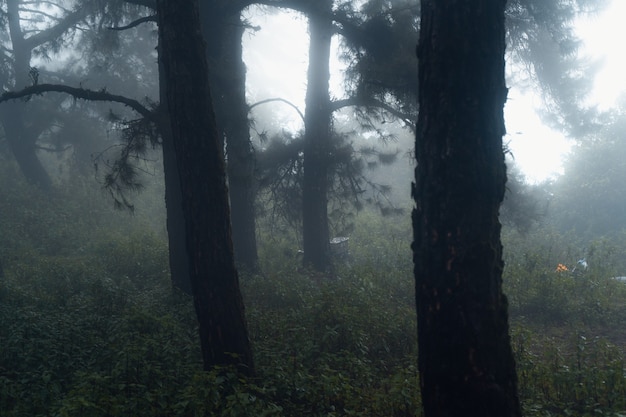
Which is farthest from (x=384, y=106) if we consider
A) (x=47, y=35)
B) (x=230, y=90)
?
(x=47, y=35)

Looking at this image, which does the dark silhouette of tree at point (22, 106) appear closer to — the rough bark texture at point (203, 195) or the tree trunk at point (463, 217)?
the rough bark texture at point (203, 195)

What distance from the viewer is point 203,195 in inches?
248

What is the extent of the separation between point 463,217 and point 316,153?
10.7 meters

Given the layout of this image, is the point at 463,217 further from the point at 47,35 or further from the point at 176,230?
the point at 47,35

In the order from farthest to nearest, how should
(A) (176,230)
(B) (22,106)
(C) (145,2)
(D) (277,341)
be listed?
(B) (22,106), (A) (176,230), (C) (145,2), (D) (277,341)

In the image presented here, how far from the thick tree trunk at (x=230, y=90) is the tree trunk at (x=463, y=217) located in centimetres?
733

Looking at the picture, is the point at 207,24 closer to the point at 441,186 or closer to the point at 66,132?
the point at 441,186

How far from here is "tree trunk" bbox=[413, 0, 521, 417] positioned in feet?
12.5

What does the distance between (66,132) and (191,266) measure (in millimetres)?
19991

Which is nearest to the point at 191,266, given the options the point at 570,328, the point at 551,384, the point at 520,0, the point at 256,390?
the point at 256,390

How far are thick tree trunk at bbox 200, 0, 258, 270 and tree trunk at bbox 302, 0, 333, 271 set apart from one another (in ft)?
7.12

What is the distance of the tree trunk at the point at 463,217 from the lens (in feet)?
12.5

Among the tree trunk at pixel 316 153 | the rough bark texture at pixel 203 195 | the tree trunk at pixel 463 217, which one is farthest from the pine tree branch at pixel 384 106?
the tree trunk at pixel 463 217

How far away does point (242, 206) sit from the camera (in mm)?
13102
